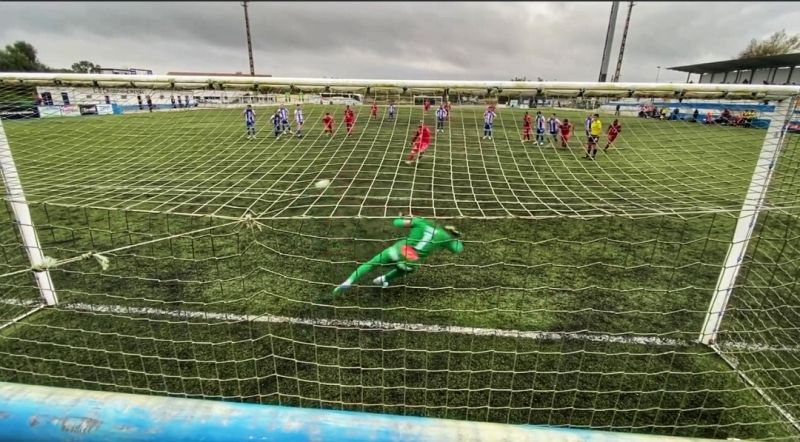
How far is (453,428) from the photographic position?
63cm

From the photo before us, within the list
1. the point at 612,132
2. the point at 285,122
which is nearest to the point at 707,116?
the point at 612,132

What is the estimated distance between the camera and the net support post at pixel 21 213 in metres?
3.48

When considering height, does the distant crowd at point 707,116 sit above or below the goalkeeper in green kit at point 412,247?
above

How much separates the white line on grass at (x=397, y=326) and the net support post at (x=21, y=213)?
281 millimetres

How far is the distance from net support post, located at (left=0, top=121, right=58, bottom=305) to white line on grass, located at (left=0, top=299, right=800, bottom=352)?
0.28 meters

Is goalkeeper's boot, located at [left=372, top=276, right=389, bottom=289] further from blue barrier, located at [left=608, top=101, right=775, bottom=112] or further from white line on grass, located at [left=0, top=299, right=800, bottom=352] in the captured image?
blue barrier, located at [left=608, top=101, right=775, bottom=112]

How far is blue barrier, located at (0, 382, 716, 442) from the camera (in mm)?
594

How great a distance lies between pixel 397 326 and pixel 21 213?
3.59 m

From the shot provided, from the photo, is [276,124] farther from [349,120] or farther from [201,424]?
[201,424]

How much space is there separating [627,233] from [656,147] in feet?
5.17

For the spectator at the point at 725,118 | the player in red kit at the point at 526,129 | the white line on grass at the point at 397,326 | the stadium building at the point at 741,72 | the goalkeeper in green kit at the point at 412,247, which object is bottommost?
the white line on grass at the point at 397,326

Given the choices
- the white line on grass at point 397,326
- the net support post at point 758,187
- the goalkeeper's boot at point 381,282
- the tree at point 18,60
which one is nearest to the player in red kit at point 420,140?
the goalkeeper's boot at point 381,282

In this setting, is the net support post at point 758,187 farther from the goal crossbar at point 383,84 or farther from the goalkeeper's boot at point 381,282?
the goalkeeper's boot at point 381,282

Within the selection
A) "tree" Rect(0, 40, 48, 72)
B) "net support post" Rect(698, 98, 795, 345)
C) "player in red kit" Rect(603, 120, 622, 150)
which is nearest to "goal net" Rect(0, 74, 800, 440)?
"net support post" Rect(698, 98, 795, 345)
